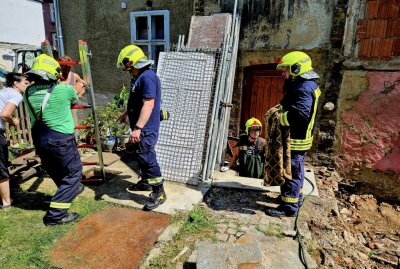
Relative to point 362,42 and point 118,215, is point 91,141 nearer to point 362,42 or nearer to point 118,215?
point 118,215

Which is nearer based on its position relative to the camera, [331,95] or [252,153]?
[252,153]

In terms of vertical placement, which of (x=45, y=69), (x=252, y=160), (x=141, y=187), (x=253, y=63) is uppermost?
(x=253, y=63)

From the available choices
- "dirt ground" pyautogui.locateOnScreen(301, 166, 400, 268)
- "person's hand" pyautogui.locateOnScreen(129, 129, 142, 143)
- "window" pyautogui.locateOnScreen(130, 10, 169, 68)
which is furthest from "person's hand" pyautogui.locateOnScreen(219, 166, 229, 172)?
"window" pyautogui.locateOnScreen(130, 10, 169, 68)

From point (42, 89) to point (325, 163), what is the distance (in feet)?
17.1

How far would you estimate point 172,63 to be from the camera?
5176 millimetres

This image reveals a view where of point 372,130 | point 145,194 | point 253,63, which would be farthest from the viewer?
point 253,63

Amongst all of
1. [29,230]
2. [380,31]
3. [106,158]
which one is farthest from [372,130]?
[29,230]

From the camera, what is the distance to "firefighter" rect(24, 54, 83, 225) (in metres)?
3.22

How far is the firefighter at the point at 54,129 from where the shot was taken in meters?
3.22

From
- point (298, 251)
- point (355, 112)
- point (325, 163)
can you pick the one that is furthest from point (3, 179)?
point (355, 112)

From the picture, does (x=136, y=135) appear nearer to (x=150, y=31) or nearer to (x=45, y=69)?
(x=45, y=69)

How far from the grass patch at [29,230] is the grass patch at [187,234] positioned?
108 centimetres

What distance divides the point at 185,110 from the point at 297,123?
2037 millimetres

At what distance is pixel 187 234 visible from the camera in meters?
3.24
